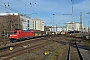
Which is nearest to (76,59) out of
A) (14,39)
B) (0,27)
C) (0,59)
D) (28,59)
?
(28,59)

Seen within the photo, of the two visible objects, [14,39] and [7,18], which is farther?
[7,18]

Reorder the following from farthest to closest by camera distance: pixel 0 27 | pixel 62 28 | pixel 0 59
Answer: pixel 62 28 → pixel 0 27 → pixel 0 59

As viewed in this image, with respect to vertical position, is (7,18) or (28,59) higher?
(7,18)

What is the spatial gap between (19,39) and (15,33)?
2239 millimetres

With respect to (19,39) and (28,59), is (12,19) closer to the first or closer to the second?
(19,39)

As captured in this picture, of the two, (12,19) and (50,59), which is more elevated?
(12,19)

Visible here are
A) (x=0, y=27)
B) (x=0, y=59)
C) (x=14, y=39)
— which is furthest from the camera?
(x=0, y=27)

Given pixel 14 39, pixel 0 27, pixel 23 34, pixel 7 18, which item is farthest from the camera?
pixel 7 18

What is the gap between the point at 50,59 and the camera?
611 inches

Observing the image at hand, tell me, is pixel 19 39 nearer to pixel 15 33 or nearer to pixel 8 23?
pixel 15 33

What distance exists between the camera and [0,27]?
284 feet

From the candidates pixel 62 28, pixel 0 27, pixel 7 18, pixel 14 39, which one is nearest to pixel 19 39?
pixel 14 39

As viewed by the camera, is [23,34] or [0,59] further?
[23,34]

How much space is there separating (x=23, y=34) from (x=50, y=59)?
3484 cm
